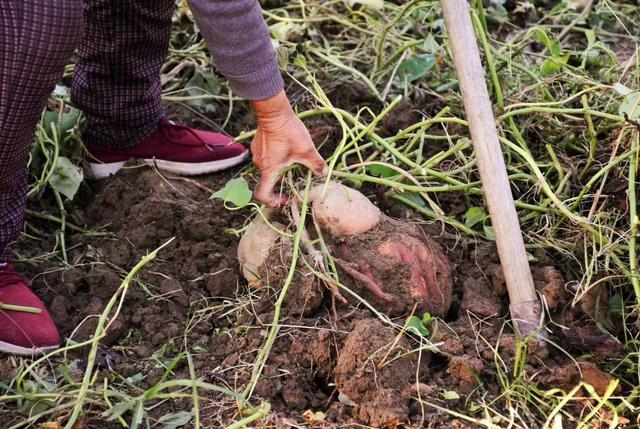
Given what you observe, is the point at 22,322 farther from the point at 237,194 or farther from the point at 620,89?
the point at 620,89

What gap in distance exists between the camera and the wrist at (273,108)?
1715mm

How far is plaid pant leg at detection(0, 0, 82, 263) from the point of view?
55.3 inches

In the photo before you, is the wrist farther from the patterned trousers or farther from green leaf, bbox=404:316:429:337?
green leaf, bbox=404:316:429:337

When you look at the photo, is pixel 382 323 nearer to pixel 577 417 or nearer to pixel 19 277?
pixel 577 417

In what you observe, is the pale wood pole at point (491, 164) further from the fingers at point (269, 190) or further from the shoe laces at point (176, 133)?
the shoe laces at point (176, 133)

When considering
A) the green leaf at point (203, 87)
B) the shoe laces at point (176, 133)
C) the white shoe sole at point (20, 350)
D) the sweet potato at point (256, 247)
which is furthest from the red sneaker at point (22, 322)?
the green leaf at point (203, 87)

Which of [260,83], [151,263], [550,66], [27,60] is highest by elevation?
[27,60]

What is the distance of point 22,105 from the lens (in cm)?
150

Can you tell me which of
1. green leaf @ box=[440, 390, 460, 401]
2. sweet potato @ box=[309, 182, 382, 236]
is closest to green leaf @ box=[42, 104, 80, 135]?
sweet potato @ box=[309, 182, 382, 236]

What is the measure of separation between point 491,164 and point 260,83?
481mm

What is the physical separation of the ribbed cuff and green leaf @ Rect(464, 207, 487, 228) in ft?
1.67

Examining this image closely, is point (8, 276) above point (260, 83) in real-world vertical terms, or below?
below

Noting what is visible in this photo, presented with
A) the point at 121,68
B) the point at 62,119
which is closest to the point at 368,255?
the point at 121,68

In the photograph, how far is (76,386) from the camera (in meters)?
1.58
